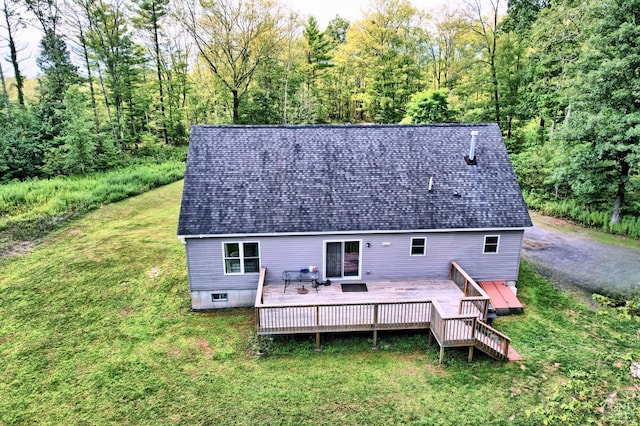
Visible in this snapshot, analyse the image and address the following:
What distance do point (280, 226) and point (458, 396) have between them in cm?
649

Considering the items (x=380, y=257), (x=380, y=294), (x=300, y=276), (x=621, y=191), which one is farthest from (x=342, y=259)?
(x=621, y=191)

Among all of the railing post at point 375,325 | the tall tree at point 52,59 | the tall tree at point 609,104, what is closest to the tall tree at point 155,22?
the tall tree at point 52,59

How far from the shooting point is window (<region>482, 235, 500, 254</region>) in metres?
12.1

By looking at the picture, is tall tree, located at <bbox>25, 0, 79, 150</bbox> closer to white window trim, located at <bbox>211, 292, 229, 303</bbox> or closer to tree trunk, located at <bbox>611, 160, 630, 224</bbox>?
white window trim, located at <bbox>211, 292, 229, 303</bbox>

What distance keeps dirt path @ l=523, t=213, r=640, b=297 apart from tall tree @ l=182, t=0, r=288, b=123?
2471 cm

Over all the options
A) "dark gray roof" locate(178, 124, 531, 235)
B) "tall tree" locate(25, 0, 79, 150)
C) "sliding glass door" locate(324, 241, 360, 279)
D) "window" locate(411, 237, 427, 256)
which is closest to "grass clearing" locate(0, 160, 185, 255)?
"tall tree" locate(25, 0, 79, 150)

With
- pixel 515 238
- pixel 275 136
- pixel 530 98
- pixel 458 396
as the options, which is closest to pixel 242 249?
pixel 275 136

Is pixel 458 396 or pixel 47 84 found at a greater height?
pixel 47 84

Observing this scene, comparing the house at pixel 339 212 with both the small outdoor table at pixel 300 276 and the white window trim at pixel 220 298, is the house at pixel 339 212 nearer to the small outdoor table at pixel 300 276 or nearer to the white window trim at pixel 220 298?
the white window trim at pixel 220 298

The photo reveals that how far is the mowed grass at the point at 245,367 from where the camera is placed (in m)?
8.12

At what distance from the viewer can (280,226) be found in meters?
11.6

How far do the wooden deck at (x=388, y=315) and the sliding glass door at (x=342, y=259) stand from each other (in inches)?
38.4

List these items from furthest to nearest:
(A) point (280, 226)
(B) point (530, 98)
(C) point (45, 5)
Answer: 1. (C) point (45, 5)
2. (B) point (530, 98)
3. (A) point (280, 226)

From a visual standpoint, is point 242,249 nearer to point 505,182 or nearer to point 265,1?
point 505,182
